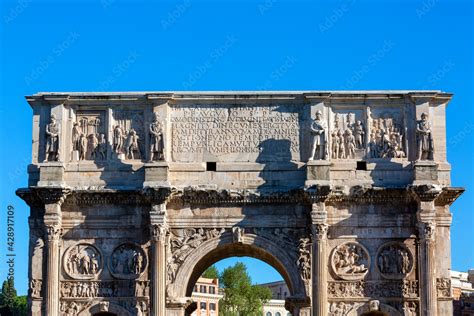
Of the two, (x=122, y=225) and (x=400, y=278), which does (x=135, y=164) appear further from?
(x=400, y=278)

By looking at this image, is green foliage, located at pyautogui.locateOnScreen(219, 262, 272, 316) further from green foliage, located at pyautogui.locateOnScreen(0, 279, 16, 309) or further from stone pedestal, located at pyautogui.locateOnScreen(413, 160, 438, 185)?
stone pedestal, located at pyautogui.locateOnScreen(413, 160, 438, 185)

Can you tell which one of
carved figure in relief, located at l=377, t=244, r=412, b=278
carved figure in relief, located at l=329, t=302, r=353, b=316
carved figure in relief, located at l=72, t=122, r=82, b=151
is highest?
carved figure in relief, located at l=72, t=122, r=82, b=151

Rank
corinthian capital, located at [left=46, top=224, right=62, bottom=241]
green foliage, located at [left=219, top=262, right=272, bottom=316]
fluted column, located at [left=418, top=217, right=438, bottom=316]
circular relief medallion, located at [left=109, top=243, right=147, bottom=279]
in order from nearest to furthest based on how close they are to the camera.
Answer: fluted column, located at [left=418, top=217, right=438, bottom=316]
corinthian capital, located at [left=46, top=224, right=62, bottom=241]
circular relief medallion, located at [left=109, top=243, right=147, bottom=279]
green foliage, located at [left=219, top=262, right=272, bottom=316]

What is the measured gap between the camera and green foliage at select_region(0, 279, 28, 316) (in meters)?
49.2

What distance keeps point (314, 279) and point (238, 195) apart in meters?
2.90

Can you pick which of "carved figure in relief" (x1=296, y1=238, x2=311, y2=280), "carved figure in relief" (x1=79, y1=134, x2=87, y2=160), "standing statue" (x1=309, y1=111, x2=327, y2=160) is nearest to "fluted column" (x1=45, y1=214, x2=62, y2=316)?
"carved figure in relief" (x1=79, y1=134, x2=87, y2=160)

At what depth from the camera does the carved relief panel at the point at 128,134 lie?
2897 cm

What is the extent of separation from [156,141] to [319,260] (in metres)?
5.26

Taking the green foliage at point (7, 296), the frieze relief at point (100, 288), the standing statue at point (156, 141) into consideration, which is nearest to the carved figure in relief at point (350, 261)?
the frieze relief at point (100, 288)

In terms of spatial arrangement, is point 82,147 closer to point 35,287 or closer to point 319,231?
point 35,287

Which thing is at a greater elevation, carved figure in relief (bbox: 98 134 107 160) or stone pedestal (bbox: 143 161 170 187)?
carved figure in relief (bbox: 98 134 107 160)

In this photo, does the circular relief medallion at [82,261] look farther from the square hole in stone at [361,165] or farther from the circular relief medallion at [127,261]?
the square hole in stone at [361,165]

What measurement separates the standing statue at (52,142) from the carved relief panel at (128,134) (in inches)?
59.0

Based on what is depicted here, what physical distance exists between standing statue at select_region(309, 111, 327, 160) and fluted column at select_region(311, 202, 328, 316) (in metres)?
1.31
